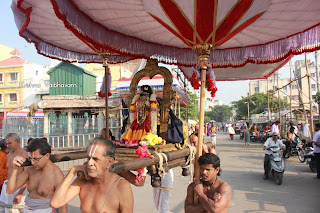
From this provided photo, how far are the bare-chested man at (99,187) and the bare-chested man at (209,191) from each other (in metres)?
0.87

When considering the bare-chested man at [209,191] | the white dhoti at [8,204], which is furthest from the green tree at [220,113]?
the bare-chested man at [209,191]

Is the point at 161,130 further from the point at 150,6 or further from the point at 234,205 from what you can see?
the point at 234,205

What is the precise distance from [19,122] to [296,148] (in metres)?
12.8

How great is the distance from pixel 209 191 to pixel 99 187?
1267 millimetres

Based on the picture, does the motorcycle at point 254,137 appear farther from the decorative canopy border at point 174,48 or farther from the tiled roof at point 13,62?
the tiled roof at point 13,62

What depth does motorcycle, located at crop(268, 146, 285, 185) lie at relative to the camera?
8336mm

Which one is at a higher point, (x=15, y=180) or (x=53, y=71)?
(x=53, y=71)

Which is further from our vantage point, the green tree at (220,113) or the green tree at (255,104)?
the green tree at (220,113)

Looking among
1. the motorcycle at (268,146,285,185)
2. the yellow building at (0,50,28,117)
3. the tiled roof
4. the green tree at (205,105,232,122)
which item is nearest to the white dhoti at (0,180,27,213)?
the motorcycle at (268,146,285,185)

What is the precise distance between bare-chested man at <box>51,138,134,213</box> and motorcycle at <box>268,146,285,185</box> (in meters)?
7.35

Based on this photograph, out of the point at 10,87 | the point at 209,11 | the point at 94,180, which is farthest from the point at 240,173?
the point at 10,87

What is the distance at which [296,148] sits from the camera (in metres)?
13.2

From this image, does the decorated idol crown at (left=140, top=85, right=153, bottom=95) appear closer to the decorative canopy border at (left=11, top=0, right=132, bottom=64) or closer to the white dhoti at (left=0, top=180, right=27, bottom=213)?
the decorative canopy border at (left=11, top=0, right=132, bottom=64)

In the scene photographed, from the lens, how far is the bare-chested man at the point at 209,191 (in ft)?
9.00
